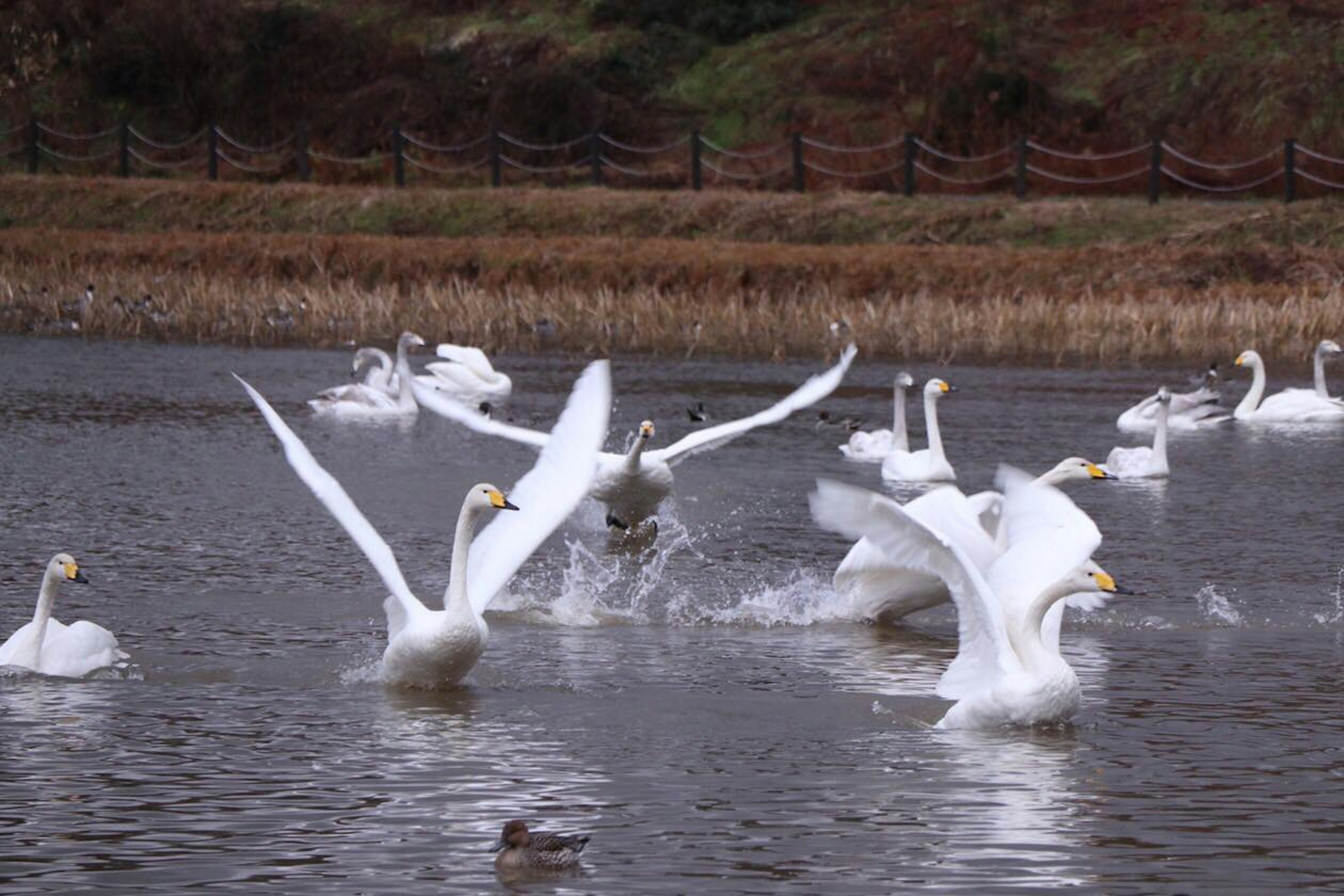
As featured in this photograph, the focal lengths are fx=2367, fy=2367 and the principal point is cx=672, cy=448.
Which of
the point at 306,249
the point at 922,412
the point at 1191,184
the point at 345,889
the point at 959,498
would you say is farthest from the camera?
the point at 1191,184

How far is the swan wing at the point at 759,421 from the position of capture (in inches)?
473

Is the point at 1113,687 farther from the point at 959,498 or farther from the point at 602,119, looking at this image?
the point at 602,119

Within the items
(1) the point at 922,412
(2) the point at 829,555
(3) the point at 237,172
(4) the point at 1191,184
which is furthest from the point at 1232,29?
(2) the point at 829,555

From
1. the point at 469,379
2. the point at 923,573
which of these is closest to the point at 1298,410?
the point at 469,379

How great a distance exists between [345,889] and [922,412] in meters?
16.1

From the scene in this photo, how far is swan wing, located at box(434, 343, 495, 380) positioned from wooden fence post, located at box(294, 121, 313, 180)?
69.9 ft

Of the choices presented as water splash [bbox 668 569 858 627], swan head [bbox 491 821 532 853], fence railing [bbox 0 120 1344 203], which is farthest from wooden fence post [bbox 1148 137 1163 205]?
swan head [bbox 491 821 532 853]

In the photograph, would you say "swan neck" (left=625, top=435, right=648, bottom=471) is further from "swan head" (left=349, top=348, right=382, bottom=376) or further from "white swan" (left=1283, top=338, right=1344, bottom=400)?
"swan head" (left=349, top=348, right=382, bottom=376)

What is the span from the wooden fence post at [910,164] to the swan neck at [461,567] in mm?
26998

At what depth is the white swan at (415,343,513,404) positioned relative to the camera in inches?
788

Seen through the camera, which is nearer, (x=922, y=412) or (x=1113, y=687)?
(x=1113, y=687)

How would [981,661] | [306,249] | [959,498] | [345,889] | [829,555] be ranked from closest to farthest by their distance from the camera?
[345,889]
[981,661]
[959,498]
[829,555]
[306,249]

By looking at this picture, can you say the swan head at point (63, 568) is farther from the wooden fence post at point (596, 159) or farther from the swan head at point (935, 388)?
the wooden fence post at point (596, 159)

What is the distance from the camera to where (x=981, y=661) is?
27.3 feet
